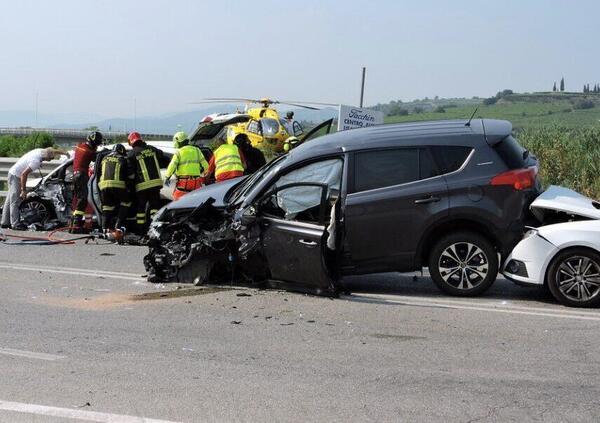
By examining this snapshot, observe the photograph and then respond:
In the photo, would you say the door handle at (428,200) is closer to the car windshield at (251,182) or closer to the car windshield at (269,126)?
the car windshield at (251,182)

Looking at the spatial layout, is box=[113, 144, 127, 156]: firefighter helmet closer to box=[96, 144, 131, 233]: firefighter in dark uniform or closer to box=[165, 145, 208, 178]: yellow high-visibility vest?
box=[96, 144, 131, 233]: firefighter in dark uniform

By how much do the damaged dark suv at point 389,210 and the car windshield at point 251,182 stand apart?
0.26ft

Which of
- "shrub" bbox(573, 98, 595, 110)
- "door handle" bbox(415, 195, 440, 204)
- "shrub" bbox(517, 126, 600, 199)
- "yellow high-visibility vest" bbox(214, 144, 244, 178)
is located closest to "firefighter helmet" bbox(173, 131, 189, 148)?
"yellow high-visibility vest" bbox(214, 144, 244, 178)

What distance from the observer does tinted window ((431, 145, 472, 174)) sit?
27.9ft

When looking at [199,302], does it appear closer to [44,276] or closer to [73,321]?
[73,321]

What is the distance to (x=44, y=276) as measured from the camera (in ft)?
33.2

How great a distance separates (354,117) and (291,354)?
35.9 feet

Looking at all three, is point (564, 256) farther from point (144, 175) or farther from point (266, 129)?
point (266, 129)

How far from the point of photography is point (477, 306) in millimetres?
8125

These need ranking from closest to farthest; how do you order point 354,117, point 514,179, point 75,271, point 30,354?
point 30,354 < point 514,179 < point 75,271 < point 354,117

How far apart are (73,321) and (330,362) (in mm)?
2774

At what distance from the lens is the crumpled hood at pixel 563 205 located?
8.09 metres

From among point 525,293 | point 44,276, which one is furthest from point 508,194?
point 44,276

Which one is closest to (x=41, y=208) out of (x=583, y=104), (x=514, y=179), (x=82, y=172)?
(x=82, y=172)
